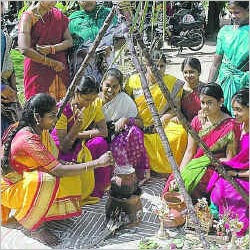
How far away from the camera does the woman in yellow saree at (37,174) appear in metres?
3.61

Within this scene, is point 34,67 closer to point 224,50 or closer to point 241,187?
point 224,50

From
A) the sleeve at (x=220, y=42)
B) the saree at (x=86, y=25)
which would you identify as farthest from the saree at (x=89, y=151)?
the sleeve at (x=220, y=42)

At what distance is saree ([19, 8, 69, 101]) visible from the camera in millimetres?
5031

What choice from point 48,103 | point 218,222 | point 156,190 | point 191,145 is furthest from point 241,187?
point 48,103

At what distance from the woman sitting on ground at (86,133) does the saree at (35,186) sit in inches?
14.7

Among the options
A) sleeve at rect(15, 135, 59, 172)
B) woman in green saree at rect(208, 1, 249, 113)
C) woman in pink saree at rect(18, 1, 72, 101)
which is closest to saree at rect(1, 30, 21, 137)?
woman in pink saree at rect(18, 1, 72, 101)

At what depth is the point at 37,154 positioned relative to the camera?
3.56 m

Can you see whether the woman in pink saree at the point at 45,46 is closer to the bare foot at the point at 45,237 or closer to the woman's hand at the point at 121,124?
the woman's hand at the point at 121,124

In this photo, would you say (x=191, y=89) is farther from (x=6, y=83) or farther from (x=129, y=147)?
(x=6, y=83)

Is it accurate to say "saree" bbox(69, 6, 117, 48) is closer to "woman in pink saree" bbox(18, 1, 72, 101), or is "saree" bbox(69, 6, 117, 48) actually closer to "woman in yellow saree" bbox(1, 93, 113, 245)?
"woman in pink saree" bbox(18, 1, 72, 101)

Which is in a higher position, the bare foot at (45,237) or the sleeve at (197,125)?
the sleeve at (197,125)

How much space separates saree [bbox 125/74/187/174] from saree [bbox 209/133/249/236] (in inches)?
34.5

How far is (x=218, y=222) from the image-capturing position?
3775mm

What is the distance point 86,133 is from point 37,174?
812mm
